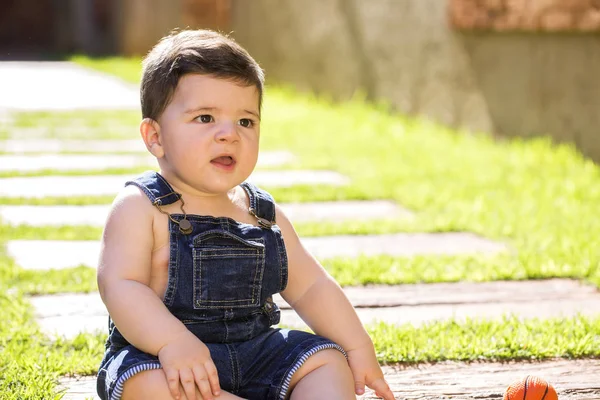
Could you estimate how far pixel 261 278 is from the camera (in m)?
1.89

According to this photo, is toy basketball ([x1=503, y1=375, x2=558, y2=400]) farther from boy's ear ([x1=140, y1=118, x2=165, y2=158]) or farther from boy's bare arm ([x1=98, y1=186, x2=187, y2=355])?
boy's ear ([x1=140, y1=118, x2=165, y2=158])

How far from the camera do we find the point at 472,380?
2.01m

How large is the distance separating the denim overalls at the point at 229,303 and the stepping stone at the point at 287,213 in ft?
5.66

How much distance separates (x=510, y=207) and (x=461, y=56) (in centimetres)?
225

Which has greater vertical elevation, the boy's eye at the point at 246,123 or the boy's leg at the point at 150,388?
the boy's eye at the point at 246,123

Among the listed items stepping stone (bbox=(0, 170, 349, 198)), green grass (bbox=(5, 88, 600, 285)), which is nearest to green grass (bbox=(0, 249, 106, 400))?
green grass (bbox=(5, 88, 600, 285))

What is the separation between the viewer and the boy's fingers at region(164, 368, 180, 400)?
5.40ft

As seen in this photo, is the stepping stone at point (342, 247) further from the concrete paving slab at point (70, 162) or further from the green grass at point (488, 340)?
the concrete paving slab at point (70, 162)

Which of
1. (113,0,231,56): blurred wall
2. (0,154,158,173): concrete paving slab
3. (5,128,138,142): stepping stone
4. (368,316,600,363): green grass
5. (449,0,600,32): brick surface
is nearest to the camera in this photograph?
(368,316,600,363): green grass

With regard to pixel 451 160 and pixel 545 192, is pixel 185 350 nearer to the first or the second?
pixel 545 192

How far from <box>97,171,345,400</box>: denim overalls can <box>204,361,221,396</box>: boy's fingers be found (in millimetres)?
99

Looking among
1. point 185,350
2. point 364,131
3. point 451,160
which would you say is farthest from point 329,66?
point 185,350

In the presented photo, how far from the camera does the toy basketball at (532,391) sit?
1785mm

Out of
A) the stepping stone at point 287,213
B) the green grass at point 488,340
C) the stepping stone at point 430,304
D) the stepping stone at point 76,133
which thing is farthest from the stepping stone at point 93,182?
the green grass at point 488,340
